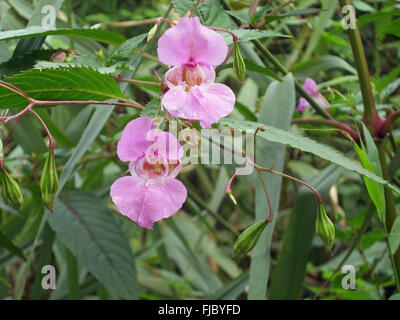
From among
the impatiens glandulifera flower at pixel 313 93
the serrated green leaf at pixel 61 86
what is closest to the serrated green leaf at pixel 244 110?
the impatiens glandulifera flower at pixel 313 93

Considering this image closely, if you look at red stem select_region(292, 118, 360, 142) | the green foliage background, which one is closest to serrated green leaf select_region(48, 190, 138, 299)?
the green foliage background

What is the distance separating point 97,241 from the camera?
62 cm

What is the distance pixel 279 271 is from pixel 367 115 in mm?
208

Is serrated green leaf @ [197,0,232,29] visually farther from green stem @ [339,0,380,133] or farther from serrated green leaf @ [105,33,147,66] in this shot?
green stem @ [339,0,380,133]

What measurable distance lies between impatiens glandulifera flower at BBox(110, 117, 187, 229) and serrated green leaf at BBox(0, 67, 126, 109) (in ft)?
0.22

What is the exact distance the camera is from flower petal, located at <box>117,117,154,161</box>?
338 millimetres

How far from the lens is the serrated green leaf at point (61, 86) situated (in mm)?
368

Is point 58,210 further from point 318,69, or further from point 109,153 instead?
point 318,69

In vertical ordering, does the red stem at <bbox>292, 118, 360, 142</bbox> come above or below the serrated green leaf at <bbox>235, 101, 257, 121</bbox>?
below

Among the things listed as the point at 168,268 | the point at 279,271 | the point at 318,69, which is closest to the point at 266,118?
the point at 279,271

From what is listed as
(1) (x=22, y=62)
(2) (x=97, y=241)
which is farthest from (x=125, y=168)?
(1) (x=22, y=62)

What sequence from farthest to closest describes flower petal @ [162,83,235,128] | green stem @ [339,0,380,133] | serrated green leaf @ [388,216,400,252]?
green stem @ [339,0,380,133] < serrated green leaf @ [388,216,400,252] < flower petal @ [162,83,235,128]

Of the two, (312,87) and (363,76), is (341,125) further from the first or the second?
(312,87)

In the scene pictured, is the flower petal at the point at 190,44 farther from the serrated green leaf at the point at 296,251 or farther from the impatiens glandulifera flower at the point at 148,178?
the serrated green leaf at the point at 296,251
